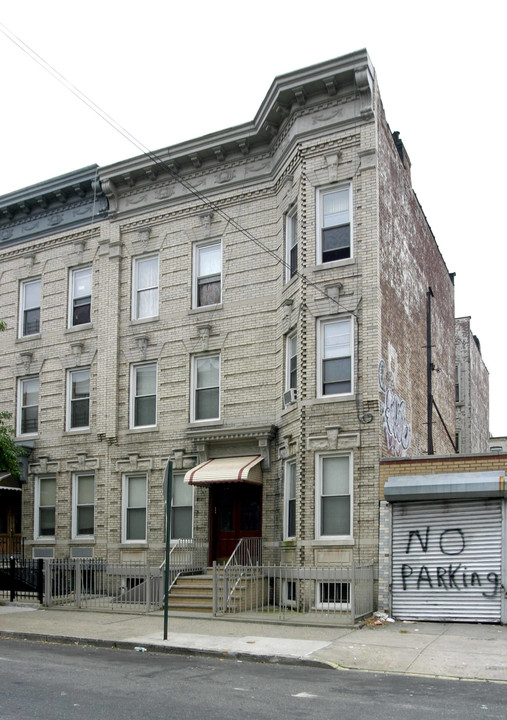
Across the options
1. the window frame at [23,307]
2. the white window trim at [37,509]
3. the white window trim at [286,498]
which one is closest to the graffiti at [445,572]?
the white window trim at [286,498]

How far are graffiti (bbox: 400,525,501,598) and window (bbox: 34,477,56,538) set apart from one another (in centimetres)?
1132

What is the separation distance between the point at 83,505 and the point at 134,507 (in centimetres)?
188

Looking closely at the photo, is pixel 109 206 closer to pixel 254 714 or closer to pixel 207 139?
pixel 207 139

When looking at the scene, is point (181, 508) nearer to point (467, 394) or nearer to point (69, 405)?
point (69, 405)

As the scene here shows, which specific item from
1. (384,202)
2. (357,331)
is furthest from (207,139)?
(357,331)

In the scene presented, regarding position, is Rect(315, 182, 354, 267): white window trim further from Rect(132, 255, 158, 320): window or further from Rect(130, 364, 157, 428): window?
Rect(130, 364, 157, 428): window

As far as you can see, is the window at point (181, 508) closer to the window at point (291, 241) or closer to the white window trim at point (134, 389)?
the white window trim at point (134, 389)

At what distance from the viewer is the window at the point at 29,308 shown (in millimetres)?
24281

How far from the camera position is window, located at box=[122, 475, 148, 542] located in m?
21.1

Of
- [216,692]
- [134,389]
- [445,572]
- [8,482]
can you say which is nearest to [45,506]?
[8,482]

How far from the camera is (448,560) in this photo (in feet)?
50.2

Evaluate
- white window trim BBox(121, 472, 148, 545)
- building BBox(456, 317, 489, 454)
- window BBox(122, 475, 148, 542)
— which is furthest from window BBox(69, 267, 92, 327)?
building BBox(456, 317, 489, 454)

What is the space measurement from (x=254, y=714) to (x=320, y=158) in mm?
13493

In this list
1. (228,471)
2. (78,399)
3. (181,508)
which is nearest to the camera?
(228,471)
